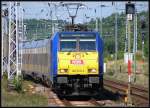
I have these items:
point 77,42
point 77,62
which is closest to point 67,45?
point 77,42

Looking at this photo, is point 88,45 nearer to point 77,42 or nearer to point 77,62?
point 77,42

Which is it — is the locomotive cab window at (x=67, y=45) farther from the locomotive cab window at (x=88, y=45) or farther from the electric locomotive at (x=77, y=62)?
the locomotive cab window at (x=88, y=45)

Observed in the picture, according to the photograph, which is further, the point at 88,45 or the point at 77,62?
the point at 88,45

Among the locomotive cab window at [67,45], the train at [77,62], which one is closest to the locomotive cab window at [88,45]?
the train at [77,62]

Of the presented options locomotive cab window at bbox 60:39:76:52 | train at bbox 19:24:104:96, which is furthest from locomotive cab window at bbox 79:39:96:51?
locomotive cab window at bbox 60:39:76:52

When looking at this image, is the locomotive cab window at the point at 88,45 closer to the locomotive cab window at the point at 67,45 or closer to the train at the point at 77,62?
the train at the point at 77,62

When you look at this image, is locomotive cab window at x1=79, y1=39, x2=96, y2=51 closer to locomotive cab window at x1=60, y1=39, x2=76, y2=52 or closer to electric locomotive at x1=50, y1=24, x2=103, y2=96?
electric locomotive at x1=50, y1=24, x2=103, y2=96

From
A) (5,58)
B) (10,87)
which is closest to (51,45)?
(10,87)

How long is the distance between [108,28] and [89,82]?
6621cm

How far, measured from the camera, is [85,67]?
24.2 m

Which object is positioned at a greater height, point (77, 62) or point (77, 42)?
point (77, 42)

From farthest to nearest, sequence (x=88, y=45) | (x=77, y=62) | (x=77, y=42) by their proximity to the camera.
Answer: (x=88, y=45) → (x=77, y=42) → (x=77, y=62)

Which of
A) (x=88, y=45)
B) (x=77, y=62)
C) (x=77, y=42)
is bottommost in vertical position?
(x=77, y=62)

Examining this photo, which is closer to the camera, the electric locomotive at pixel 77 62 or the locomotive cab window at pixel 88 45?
the electric locomotive at pixel 77 62
